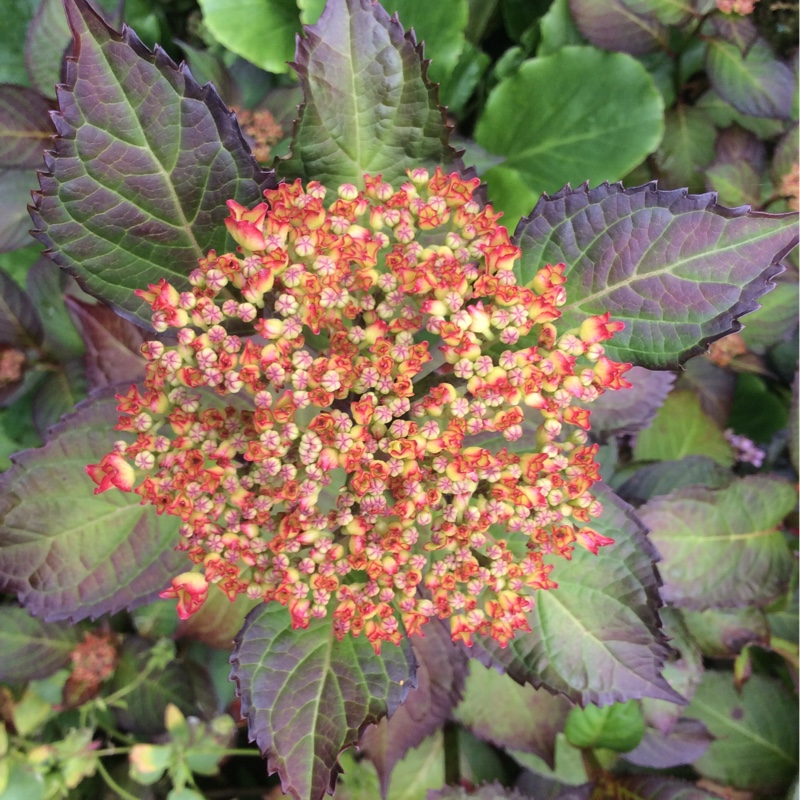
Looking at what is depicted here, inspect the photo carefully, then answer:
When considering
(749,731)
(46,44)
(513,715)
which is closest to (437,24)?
(46,44)

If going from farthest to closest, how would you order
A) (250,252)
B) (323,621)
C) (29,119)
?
(29,119) → (323,621) → (250,252)

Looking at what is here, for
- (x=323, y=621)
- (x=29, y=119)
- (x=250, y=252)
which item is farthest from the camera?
(x=29, y=119)

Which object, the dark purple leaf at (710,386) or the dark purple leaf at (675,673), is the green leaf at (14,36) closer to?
the dark purple leaf at (710,386)

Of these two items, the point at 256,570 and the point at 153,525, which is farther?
the point at 153,525

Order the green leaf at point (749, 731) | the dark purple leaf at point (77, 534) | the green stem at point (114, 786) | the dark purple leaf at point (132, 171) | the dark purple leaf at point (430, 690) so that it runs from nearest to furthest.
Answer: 1. the dark purple leaf at point (132, 171)
2. the dark purple leaf at point (77, 534)
3. the dark purple leaf at point (430, 690)
4. the green stem at point (114, 786)
5. the green leaf at point (749, 731)

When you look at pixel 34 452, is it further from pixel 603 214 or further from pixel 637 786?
pixel 637 786

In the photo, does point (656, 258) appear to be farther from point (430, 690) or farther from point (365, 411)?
point (430, 690)

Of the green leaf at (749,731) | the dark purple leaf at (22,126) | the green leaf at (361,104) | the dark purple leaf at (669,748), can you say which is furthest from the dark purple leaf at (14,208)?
the green leaf at (749,731)

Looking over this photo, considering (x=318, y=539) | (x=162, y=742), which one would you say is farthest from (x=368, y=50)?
(x=162, y=742)
